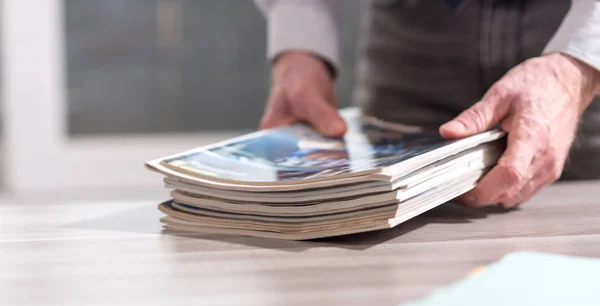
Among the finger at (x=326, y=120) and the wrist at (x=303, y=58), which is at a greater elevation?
the wrist at (x=303, y=58)

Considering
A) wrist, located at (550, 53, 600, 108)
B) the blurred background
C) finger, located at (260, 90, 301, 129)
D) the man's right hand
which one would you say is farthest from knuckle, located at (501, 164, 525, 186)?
the blurred background

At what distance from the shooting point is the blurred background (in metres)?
2.75

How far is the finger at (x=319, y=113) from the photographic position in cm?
93

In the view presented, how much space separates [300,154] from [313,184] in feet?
0.53

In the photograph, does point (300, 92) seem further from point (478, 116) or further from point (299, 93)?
point (478, 116)

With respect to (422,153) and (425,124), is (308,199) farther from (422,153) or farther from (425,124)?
(425,124)

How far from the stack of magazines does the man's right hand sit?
22 centimetres

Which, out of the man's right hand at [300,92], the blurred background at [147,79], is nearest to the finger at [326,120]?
the man's right hand at [300,92]

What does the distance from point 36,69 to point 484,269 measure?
8.17 ft

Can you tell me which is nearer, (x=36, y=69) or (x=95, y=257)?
(x=95, y=257)

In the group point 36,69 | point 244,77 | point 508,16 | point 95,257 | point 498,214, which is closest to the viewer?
point 95,257

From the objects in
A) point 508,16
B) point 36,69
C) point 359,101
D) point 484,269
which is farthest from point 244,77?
point 484,269

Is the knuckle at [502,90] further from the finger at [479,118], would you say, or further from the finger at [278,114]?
the finger at [278,114]

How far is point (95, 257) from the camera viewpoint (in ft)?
1.93
